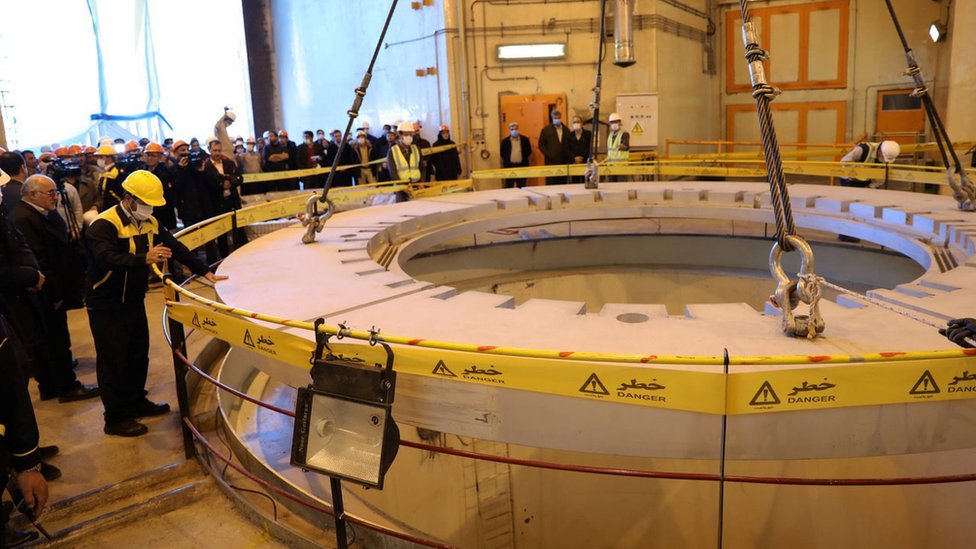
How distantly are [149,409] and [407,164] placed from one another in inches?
247

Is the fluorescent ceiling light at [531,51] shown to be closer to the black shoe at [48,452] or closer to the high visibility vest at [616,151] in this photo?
the high visibility vest at [616,151]

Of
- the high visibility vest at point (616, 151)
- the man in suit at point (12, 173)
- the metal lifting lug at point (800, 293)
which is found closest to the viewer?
the metal lifting lug at point (800, 293)

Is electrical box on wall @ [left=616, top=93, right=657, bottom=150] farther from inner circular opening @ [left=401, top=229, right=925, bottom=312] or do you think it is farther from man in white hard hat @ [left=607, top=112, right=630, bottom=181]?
inner circular opening @ [left=401, top=229, right=925, bottom=312]

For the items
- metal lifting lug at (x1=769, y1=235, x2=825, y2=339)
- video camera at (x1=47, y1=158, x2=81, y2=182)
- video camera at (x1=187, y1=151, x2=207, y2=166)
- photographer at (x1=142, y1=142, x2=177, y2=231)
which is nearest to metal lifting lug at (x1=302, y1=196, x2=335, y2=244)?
metal lifting lug at (x1=769, y1=235, x2=825, y2=339)

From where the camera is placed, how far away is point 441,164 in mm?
13656

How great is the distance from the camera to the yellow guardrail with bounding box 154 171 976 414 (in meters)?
2.53

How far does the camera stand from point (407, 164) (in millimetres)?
10641

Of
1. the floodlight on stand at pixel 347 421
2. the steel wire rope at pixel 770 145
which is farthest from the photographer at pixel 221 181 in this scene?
the steel wire rope at pixel 770 145

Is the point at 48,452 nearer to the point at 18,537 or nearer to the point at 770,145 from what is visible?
the point at 18,537

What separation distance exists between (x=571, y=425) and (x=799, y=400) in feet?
2.89

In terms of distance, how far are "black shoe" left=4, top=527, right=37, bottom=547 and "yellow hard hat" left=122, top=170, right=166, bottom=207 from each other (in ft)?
6.31

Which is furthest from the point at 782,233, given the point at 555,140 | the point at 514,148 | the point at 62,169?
the point at 514,148

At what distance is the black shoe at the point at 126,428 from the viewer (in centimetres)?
472

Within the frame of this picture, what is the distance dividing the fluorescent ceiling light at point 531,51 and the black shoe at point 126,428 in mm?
11116
